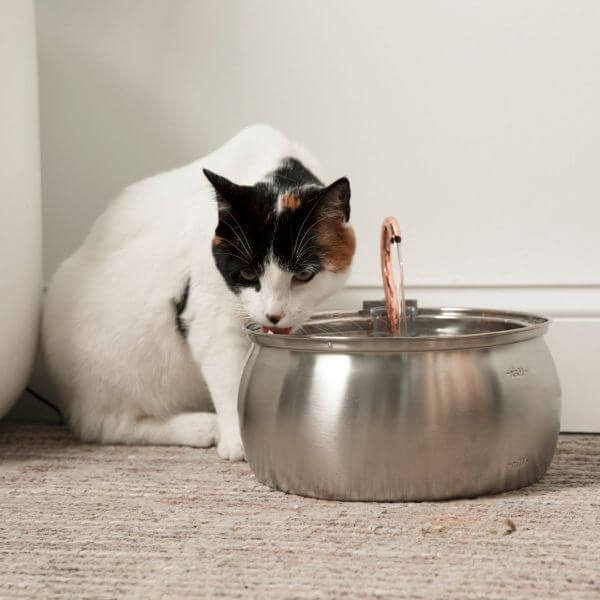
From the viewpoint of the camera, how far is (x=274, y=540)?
100 cm

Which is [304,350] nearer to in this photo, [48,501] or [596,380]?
[48,501]

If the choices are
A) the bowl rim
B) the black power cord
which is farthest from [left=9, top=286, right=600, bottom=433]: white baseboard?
the black power cord

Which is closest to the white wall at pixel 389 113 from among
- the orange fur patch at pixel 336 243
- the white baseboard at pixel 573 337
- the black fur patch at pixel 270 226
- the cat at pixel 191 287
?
the white baseboard at pixel 573 337

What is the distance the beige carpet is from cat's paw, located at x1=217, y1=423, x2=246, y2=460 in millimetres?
66

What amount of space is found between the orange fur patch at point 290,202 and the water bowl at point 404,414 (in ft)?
0.79

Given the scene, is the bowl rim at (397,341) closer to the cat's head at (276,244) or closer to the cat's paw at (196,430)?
the cat's head at (276,244)

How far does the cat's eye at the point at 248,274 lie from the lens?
1301 millimetres

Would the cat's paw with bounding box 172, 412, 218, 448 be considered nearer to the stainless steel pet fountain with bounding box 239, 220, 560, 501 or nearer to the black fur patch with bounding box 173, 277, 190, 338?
the black fur patch with bounding box 173, 277, 190, 338

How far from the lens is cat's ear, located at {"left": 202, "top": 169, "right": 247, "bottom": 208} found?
126 centimetres

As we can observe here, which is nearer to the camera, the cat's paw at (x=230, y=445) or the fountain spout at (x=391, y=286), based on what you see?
the fountain spout at (x=391, y=286)

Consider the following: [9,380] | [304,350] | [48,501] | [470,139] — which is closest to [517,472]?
[304,350]

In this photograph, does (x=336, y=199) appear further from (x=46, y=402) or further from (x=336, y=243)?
(x=46, y=402)

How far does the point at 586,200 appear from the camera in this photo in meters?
1.65

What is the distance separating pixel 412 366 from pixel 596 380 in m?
0.67
